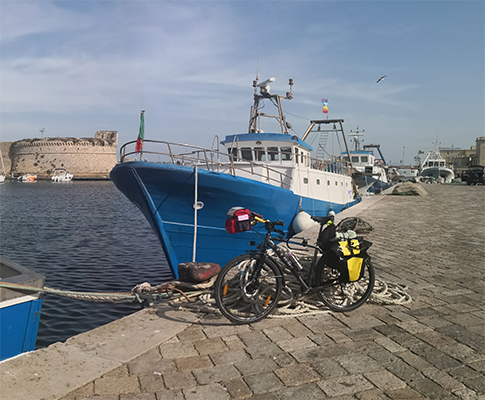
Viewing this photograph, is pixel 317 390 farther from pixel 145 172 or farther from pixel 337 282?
pixel 145 172

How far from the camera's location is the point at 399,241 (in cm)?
873

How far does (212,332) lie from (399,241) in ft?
20.2

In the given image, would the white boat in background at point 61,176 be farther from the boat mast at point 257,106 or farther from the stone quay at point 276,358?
the stone quay at point 276,358

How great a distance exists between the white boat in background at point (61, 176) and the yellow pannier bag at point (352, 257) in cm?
9503

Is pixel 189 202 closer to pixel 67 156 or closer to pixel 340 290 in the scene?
pixel 340 290

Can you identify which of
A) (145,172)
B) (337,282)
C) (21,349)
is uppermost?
(145,172)

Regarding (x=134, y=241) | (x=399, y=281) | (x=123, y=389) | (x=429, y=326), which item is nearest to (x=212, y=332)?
(x=123, y=389)

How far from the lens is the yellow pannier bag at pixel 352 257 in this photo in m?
4.18

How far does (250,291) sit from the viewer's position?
426cm

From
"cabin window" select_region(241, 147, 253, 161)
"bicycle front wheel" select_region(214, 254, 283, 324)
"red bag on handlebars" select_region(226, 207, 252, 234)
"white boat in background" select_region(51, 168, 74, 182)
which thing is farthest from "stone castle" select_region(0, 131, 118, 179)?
"red bag on handlebars" select_region(226, 207, 252, 234)

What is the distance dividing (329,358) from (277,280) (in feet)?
3.21

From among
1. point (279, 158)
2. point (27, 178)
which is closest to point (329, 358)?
point (279, 158)

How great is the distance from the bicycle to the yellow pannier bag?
0.02m

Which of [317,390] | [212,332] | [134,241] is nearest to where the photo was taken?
[317,390]
